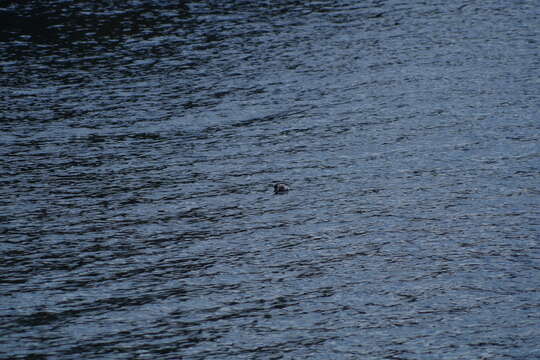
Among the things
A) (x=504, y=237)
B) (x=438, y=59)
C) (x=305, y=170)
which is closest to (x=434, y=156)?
(x=305, y=170)

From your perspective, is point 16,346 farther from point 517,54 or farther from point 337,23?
point 337,23

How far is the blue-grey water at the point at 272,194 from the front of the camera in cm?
1466

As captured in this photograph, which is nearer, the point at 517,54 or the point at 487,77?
the point at 487,77

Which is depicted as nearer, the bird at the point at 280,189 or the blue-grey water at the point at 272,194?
the blue-grey water at the point at 272,194

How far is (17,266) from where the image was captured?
17031mm

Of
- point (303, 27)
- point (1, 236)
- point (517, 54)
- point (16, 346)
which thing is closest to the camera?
point (16, 346)

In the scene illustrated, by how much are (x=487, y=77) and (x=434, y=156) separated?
7440mm

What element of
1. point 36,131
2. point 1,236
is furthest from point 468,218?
point 36,131

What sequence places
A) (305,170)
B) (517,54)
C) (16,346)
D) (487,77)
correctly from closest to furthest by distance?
1. (16,346)
2. (305,170)
3. (487,77)
4. (517,54)

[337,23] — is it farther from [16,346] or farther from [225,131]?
[16,346]

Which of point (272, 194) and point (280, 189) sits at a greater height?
point (280, 189)

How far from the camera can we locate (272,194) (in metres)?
20.3

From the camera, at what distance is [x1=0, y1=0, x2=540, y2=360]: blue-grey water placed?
1466cm

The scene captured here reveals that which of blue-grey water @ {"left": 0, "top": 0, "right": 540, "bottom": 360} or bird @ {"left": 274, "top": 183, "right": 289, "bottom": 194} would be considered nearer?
blue-grey water @ {"left": 0, "top": 0, "right": 540, "bottom": 360}
